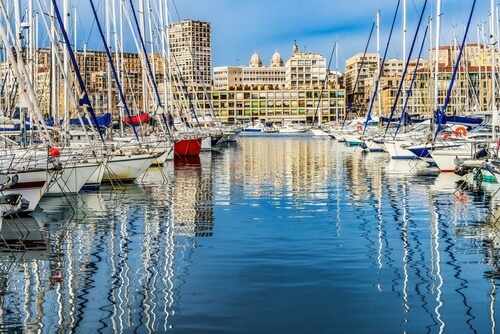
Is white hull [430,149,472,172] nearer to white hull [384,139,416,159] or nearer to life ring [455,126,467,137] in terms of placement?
life ring [455,126,467,137]

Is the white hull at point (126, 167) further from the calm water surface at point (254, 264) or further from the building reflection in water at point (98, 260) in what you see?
the building reflection in water at point (98, 260)

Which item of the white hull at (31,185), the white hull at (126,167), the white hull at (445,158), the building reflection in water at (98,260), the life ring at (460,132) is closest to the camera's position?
the building reflection in water at (98,260)

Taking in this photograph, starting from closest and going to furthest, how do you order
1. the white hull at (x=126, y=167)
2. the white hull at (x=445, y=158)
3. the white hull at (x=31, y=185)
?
the white hull at (x=31, y=185), the white hull at (x=126, y=167), the white hull at (x=445, y=158)

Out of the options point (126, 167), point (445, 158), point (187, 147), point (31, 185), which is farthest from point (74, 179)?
point (187, 147)

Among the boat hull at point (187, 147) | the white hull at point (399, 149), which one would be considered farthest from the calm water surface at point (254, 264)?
the boat hull at point (187, 147)

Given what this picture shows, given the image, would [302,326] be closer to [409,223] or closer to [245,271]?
[245,271]

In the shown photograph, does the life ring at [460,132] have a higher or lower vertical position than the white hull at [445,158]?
higher

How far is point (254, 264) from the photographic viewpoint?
50.8 feet

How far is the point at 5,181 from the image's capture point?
61.1 feet

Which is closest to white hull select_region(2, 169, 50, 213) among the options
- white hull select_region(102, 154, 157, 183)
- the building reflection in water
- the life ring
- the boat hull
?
the building reflection in water

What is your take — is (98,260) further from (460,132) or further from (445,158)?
(460,132)

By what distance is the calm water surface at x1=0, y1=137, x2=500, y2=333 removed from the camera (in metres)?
11.5

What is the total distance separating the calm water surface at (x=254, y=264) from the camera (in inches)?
455

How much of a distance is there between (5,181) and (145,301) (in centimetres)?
749
